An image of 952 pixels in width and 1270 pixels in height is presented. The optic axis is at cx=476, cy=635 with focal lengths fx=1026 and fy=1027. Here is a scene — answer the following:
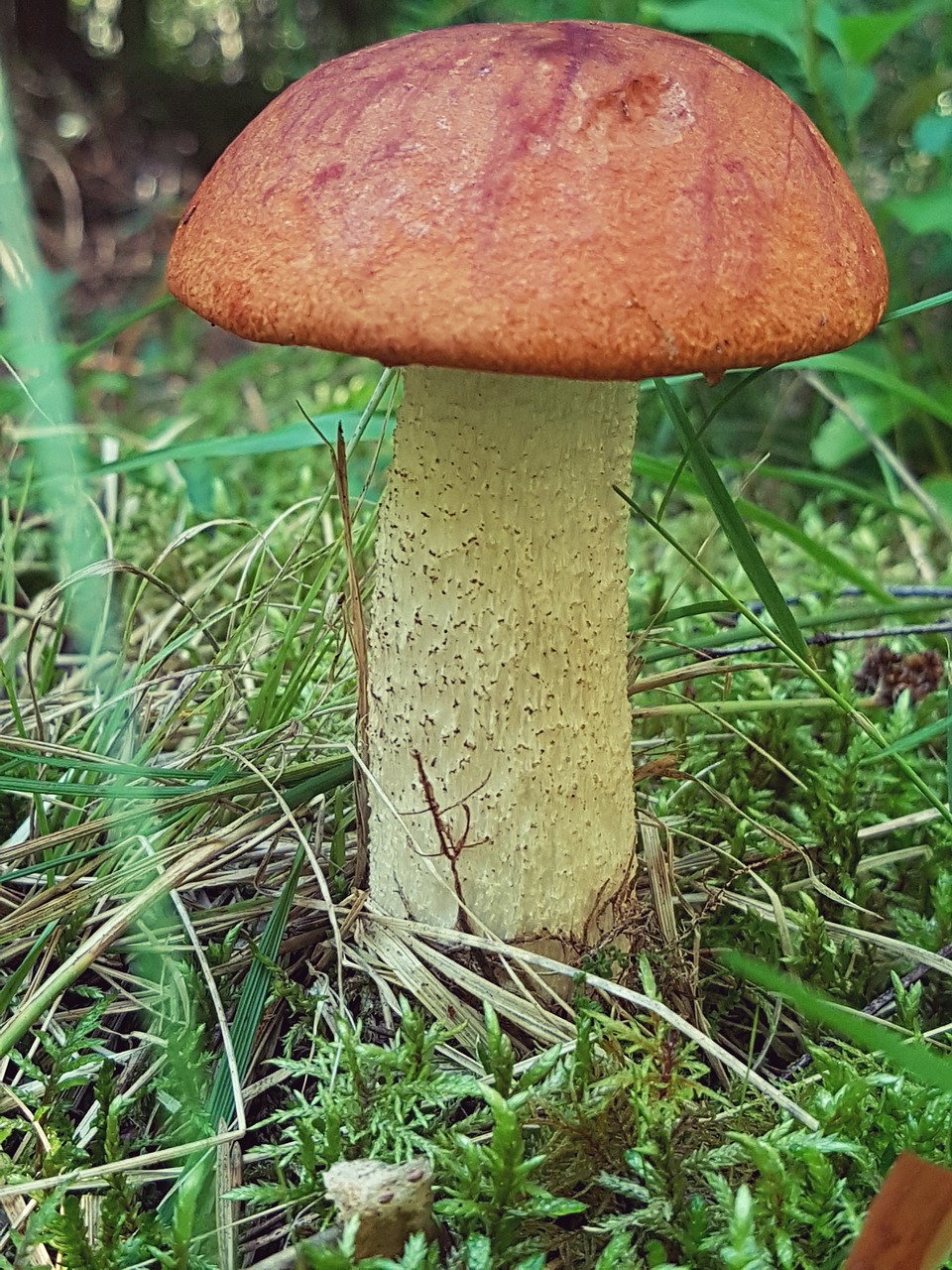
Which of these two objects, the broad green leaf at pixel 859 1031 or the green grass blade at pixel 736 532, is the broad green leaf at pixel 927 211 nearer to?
the green grass blade at pixel 736 532

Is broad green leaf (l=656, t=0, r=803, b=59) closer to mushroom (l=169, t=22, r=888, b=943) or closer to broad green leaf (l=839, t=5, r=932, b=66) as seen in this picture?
broad green leaf (l=839, t=5, r=932, b=66)

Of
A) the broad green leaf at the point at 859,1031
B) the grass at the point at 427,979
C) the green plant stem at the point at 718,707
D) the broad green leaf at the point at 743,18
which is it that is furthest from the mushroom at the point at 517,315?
the broad green leaf at the point at 743,18

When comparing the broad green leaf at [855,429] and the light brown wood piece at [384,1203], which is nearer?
the light brown wood piece at [384,1203]

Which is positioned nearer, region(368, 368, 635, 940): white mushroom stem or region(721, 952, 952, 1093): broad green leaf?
region(721, 952, 952, 1093): broad green leaf

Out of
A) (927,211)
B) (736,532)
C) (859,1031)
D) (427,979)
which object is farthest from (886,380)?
(859,1031)

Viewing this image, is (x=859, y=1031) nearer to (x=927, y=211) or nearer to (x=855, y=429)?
(x=927, y=211)

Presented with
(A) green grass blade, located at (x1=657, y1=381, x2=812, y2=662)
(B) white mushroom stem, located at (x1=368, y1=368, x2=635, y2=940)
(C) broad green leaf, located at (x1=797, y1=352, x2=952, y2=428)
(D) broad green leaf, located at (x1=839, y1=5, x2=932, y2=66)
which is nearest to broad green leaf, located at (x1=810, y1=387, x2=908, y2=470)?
(C) broad green leaf, located at (x1=797, y1=352, x2=952, y2=428)
